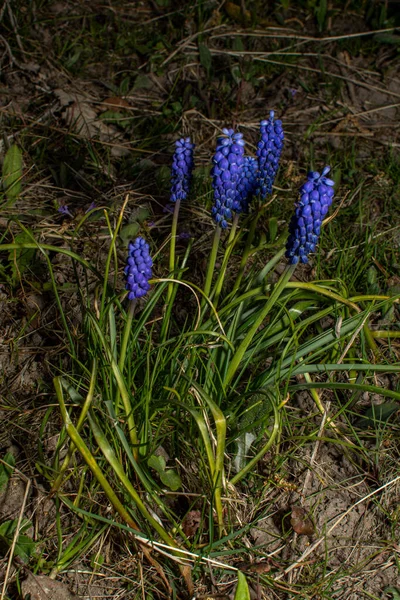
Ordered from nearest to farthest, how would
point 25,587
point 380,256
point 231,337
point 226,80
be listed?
point 25,587
point 231,337
point 380,256
point 226,80

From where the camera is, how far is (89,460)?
2246 millimetres

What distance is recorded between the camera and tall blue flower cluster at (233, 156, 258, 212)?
255cm

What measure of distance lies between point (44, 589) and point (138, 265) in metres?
1.11

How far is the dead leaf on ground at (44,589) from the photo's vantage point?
7.64ft

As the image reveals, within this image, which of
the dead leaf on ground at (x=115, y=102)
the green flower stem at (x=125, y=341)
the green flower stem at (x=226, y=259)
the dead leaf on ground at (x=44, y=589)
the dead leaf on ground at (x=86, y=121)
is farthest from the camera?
the dead leaf on ground at (x=115, y=102)

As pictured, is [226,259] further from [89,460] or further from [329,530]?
[329,530]

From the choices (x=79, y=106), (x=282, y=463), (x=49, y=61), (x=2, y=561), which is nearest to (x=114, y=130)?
(x=79, y=106)

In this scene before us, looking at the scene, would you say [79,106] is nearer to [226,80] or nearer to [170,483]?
[226,80]

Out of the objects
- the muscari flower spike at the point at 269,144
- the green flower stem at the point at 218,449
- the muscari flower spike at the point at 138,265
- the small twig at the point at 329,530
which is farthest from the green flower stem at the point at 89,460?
the muscari flower spike at the point at 269,144

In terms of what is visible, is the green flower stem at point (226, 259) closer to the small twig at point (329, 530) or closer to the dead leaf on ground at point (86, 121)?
the small twig at point (329, 530)

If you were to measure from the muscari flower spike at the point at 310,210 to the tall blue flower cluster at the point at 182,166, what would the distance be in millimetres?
509

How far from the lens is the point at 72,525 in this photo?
2551 mm

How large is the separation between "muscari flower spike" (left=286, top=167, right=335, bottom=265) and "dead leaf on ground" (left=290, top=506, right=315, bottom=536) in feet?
3.30

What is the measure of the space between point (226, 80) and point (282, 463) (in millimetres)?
2990
